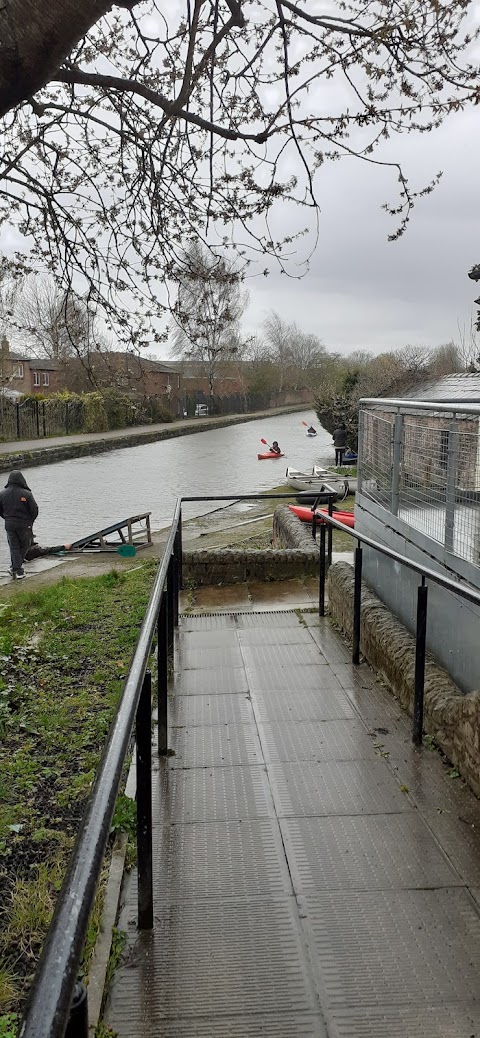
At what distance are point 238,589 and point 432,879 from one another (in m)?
5.77

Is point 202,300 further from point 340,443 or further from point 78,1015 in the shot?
point 340,443

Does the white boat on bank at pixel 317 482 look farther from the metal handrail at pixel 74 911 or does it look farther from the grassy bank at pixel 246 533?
the metal handrail at pixel 74 911

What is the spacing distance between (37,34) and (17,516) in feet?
34.1

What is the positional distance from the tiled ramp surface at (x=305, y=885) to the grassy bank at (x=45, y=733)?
0.54 m

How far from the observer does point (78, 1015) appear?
44.1 inches

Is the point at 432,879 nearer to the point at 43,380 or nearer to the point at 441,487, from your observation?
the point at 441,487

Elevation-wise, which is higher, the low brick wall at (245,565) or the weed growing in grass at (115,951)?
the weed growing in grass at (115,951)

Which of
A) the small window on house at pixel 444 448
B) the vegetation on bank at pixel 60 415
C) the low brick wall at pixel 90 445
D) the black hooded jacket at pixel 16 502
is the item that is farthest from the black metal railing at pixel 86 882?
the vegetation on bank at pixel 60 415

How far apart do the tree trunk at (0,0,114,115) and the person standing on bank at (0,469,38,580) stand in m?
9.76

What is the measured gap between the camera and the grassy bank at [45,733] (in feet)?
10.4

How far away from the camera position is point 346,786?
3549 mm

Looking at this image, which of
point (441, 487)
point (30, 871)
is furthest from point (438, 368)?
point (30, 871)

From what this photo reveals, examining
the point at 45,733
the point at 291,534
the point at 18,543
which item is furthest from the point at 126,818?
the point at 18,543

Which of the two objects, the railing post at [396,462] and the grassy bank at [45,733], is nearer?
the grassy bank at [45,733]
